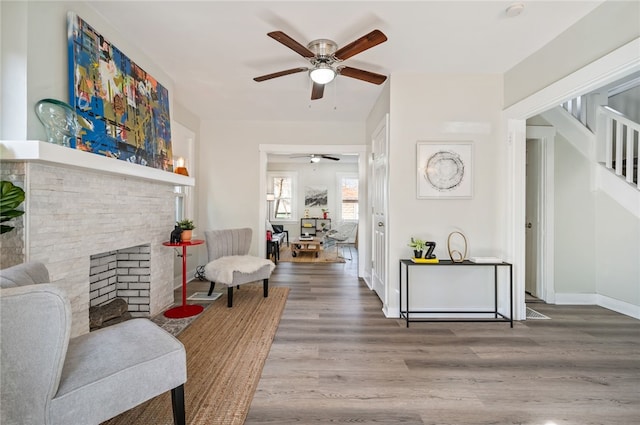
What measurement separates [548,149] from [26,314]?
4.88 m

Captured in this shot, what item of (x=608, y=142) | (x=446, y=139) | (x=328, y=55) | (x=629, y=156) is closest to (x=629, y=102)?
(x=608, y=142)

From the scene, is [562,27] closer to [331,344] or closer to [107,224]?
[331,344]

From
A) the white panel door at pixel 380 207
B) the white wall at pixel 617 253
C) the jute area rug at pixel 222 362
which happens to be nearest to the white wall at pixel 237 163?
the white panel door at pixel 380 207

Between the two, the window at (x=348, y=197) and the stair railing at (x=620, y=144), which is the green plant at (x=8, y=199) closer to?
the stair railing at (x=620, y=144)

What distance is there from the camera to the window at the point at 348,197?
9.15 meters

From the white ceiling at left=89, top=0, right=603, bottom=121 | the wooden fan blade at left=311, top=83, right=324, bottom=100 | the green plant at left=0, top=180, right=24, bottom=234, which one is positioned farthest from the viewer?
the wooden fan blade at left=311, top=83, right=324, bottom=100

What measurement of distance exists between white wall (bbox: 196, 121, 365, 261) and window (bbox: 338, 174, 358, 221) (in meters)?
4.27

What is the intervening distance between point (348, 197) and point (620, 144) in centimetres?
647

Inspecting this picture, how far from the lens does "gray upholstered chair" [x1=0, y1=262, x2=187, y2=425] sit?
3.36ft

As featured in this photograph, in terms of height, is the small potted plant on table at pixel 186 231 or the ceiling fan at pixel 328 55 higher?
the ceiling fan at pixel 328 55

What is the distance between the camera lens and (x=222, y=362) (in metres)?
2.20

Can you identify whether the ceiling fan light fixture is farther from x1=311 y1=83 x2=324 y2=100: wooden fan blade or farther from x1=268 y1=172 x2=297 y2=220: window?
x1=268 y1=172 x2=297 y2=220: window

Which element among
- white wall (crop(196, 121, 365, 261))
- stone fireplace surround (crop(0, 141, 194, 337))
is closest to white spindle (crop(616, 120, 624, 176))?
white wall (crop(196, 121, 365, 261))

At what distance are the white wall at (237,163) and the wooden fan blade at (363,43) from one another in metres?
2.59
